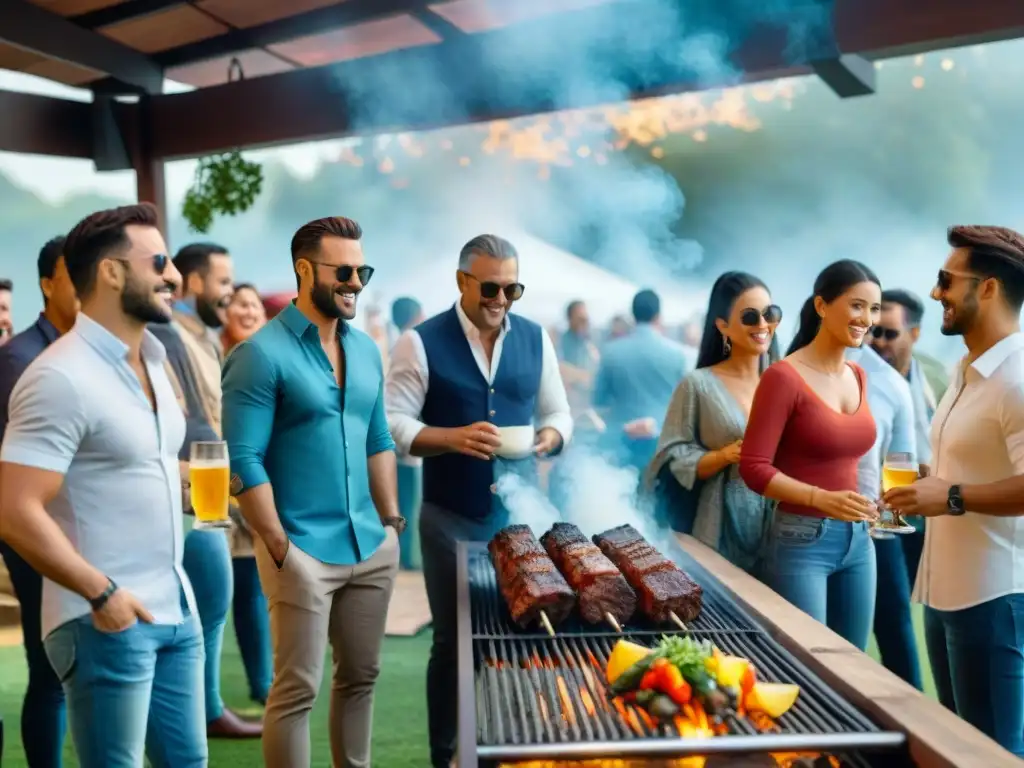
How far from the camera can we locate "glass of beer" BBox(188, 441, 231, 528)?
2.67 metres

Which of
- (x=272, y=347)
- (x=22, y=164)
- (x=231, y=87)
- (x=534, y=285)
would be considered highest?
(x=22, y=164)

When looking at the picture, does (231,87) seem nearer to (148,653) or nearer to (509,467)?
(509,467)

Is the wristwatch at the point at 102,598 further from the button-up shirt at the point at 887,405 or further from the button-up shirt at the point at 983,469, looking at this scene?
the button-up shirt at the point at 887,405

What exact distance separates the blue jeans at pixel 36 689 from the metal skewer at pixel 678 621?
2.11 metres

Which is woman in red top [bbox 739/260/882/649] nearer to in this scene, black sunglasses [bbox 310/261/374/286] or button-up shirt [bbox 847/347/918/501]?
button-up shirt [bbox 847/347/918/501]

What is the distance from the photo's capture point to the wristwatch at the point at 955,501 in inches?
106

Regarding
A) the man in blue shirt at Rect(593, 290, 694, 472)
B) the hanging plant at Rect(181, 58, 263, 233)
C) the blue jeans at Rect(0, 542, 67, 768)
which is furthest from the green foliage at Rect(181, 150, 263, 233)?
the blue jeans at Rect(0, 542, 67, 768)

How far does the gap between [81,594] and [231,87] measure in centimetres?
633

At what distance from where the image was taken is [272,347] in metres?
2.99

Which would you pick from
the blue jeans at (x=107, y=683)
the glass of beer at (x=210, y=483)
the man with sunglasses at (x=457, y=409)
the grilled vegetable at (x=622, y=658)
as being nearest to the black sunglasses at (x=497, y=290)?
the man with sunglasses at (x=457, y=409)

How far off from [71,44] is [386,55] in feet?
7.85

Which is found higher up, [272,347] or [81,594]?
[272,347]

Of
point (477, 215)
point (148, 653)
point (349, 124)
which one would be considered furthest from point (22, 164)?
point (148, 653)

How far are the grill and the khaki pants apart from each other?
0.50 m
